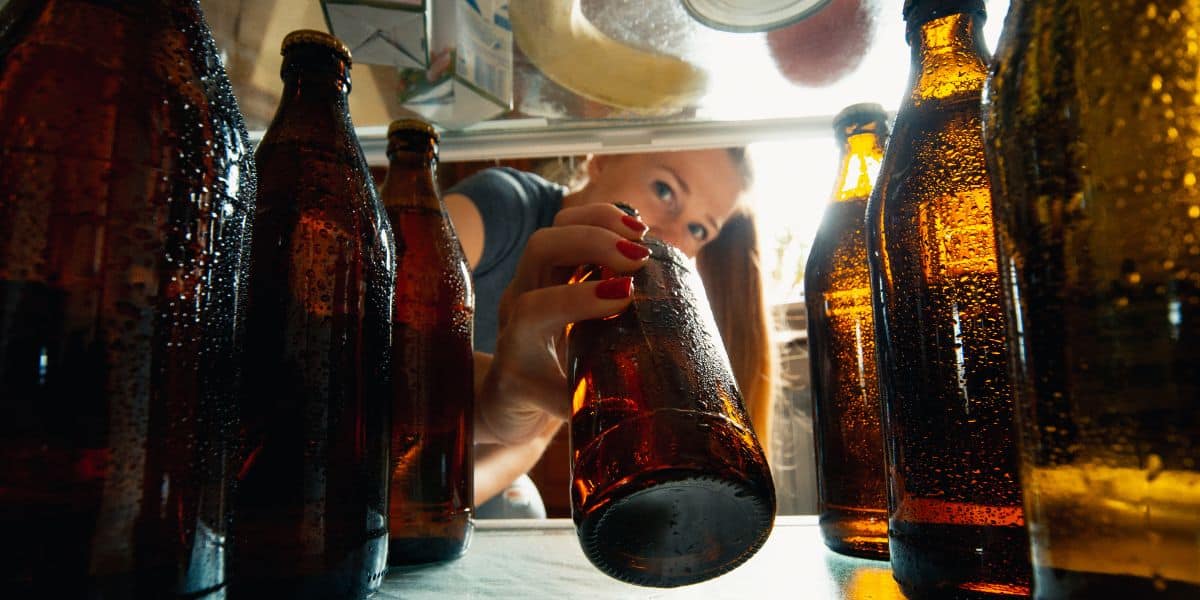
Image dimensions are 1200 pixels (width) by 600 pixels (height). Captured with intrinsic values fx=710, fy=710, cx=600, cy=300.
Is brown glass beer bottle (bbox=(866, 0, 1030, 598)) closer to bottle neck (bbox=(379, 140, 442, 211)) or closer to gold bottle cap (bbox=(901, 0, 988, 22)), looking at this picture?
gold bottle cap (bbox=(901, 0, 988, 22))

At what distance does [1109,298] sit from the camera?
0.72 feet

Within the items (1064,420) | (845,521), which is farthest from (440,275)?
(1064,420)

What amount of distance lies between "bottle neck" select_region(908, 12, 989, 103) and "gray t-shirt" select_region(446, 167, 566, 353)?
3.24 feet

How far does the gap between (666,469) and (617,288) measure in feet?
0.51

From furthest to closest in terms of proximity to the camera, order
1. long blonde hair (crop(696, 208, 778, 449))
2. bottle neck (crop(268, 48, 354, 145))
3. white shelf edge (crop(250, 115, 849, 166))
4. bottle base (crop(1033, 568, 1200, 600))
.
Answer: long blonde hair (crop(696, 208, 778, 449)) → white shelf edge (crop(250, 115, 849, 166)) → bottle neck (crop(268, 48, 354, 145)) → bottle base (crop(1033, 568, 1200, 600))

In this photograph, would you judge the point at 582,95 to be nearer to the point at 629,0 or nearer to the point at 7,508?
the point at 629,0

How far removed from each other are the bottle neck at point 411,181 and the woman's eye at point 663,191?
85 cm

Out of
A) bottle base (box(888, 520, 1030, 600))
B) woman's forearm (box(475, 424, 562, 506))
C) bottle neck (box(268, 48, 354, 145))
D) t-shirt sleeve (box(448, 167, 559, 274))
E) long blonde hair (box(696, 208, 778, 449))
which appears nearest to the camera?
bottle base (box(888, 520, 1030, 600))

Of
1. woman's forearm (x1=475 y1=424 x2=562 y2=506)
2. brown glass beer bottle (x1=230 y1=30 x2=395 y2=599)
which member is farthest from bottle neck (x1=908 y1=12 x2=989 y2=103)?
woman's forearm (x1=475 y1=424 x2=562 y2=506)

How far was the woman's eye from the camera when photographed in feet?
4.66

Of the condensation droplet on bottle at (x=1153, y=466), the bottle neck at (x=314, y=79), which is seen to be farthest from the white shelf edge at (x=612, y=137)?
the condensation droplet on bottle at (x=1153, y=466)

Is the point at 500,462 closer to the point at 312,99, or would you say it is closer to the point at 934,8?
the point at 312,99

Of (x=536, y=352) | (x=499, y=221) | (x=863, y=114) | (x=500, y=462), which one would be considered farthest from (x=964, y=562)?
(x=499, y=221)

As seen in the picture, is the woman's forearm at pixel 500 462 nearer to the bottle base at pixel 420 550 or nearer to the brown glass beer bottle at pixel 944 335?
the bottle base at pixel 420 550
